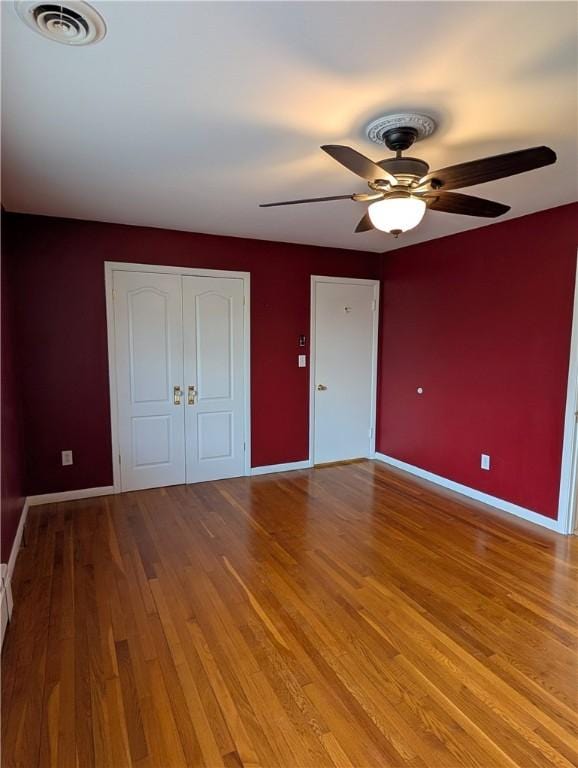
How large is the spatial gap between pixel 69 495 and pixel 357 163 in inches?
143

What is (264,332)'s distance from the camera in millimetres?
4574

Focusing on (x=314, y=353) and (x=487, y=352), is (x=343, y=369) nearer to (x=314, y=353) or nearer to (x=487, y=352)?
(x=314, y=353)

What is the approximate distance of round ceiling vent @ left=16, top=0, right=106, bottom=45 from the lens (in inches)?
51.8

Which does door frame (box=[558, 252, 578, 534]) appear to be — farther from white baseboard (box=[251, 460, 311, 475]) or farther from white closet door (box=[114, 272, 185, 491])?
white closet door (box=[114, 272, 185, 491])

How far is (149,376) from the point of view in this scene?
412 centimetres

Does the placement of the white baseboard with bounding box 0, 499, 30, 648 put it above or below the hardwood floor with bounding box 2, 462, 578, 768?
above

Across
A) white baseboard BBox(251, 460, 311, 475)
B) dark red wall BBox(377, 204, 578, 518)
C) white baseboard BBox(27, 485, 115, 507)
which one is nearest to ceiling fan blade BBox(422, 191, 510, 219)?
dark red wall BBox(377, 204, 578, 518)

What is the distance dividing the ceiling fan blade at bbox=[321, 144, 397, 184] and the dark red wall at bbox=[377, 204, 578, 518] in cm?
205

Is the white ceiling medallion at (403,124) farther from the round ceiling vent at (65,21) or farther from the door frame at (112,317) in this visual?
the door frame at (112,317)

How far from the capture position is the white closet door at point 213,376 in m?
4.27

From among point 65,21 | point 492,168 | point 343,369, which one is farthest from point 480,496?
point 65,21

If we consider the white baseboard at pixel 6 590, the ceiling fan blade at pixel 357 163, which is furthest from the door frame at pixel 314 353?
the white baseboard at pixel 6 590

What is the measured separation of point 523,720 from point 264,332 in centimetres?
361

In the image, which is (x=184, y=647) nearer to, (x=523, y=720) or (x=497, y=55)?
(x=523, y=720)
